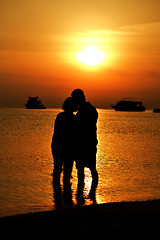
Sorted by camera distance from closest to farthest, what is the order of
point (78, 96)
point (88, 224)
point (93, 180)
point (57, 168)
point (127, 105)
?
point (88, 224)
point (78, 96)
point (57, 168)
point (93, 180)
point (127, 105)

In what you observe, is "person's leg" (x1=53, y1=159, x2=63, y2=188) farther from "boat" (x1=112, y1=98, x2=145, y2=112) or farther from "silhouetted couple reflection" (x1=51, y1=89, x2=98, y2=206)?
"boat" (x1=112, y1=98, x2=145, y2=112)

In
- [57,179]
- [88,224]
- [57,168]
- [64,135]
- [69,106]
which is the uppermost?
[69,106]

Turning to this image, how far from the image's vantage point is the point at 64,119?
6883 millimetres

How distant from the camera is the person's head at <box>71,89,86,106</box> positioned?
6570mm

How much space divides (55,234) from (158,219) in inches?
61.2

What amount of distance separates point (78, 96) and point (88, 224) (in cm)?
254

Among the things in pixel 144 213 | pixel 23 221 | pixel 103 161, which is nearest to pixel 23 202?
pixel 23 221

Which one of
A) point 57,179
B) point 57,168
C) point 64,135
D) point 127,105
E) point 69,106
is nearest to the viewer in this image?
point 69,106

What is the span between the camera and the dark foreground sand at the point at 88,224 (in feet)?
14.4

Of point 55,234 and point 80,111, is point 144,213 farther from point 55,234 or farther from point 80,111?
point 80,111

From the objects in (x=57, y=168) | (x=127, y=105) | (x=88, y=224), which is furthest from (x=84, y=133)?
Result: (x=127, y=105)

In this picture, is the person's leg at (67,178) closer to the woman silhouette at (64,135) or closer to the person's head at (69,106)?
the woman silhouette at (64,135)

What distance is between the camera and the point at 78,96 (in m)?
6.62

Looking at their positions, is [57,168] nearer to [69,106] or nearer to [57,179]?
[57,179]
